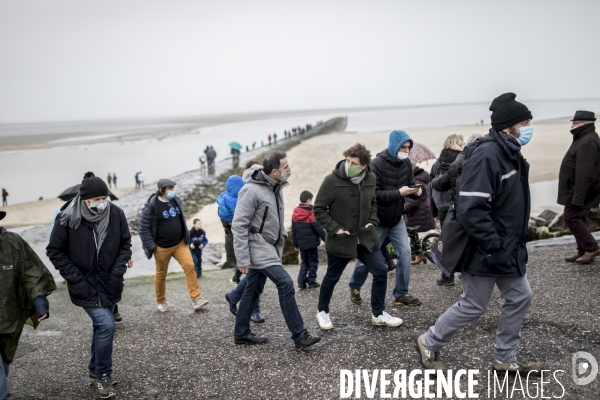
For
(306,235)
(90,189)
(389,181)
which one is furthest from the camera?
(306,235)

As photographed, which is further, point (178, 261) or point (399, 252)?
point (178, 261)

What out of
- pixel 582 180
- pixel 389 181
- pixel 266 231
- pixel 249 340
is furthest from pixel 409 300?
pixel 582 180

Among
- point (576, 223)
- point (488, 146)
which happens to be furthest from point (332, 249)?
point (576, 223)

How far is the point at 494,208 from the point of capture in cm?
418

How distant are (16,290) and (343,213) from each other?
10.2ft

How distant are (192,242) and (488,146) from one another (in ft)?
21.9

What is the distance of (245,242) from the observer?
5.25 m

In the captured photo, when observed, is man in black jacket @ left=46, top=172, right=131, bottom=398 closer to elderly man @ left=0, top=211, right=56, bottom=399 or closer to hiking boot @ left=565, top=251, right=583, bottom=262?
elderly man @ left=0, top=211, right=56, bottom=399

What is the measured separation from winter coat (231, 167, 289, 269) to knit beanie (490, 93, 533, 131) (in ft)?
6.97

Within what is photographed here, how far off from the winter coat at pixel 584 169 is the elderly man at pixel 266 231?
425cm

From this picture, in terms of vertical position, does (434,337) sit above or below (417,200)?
below

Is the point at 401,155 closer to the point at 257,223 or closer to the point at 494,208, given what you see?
the point at 257,223

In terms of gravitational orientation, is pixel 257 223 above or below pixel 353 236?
above

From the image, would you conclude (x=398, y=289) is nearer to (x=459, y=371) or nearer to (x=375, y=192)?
(x=375, y=192)
